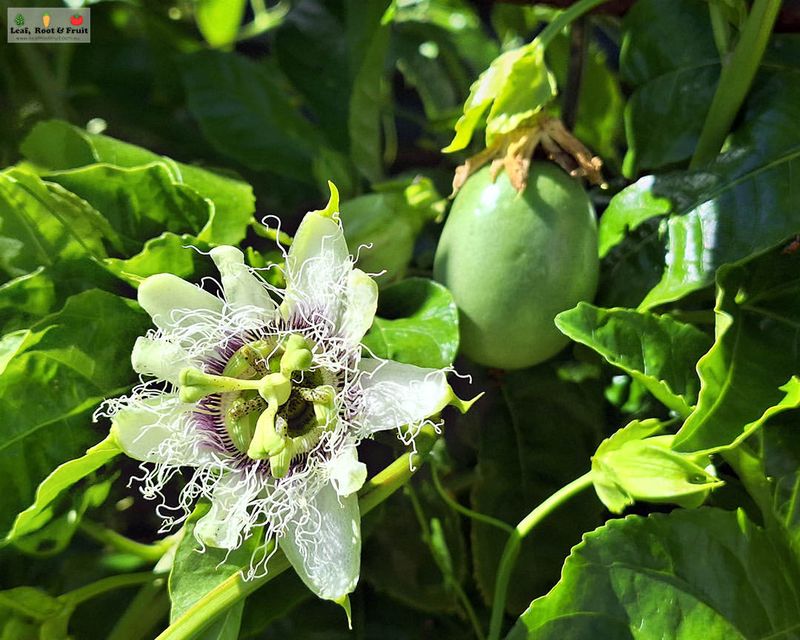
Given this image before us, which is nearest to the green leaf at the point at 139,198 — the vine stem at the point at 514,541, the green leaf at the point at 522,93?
the green leaf at the point at 522,93

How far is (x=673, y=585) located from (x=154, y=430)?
→ 34 centimetres

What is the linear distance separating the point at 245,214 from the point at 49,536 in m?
0.27

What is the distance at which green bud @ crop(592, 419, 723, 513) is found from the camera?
0.52m

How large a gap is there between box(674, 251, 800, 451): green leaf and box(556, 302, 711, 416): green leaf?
0.02 m

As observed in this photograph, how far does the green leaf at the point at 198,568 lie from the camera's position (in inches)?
20.5

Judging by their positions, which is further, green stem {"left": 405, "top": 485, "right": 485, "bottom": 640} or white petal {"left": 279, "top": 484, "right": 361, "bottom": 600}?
green stem {"left": 405, "top": 485, "right": 485, "bottom": 640}

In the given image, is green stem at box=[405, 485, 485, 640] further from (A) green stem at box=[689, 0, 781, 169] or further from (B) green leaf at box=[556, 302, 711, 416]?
(A) green stem at box=[689, 0, 781, 169]

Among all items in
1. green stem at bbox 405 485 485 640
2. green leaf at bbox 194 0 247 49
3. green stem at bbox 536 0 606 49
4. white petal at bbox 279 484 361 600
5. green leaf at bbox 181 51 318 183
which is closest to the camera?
white petal at bbox 279 484 361 600

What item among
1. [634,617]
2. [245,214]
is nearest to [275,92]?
[245,214]

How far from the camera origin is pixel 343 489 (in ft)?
1.65

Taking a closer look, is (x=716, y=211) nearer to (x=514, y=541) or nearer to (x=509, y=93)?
(x=509, y=93)

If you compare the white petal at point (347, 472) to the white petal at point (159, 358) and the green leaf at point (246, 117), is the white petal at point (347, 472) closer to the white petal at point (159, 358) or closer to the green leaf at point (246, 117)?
the white petal at point (159, 358)

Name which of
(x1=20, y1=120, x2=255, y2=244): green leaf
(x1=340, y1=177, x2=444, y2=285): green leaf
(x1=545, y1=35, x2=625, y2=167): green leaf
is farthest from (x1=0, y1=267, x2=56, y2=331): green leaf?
(x1=545, y1=35, x2=625, y2=167): green leaf

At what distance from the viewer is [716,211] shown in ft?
1.93
